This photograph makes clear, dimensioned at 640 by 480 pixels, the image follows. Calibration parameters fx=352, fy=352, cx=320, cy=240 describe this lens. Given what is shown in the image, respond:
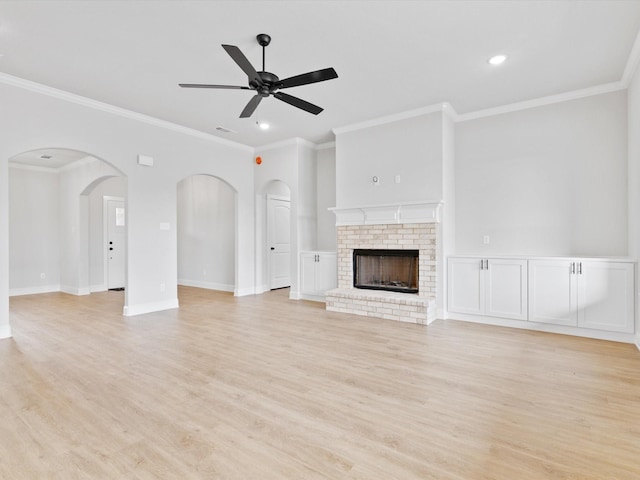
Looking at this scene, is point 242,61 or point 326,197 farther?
point 326,197

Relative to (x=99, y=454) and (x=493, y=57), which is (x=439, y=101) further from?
(x=99, y=454)

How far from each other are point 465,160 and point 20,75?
19.2 ft

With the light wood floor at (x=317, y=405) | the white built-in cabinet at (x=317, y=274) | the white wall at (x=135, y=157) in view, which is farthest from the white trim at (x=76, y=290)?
the white built-in cabinet at (x=317, y=274)

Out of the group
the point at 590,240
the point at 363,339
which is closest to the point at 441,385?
the point at 363,339

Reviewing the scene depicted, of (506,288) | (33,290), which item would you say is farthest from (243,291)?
(506,288)

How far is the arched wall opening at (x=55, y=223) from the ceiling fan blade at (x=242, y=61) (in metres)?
5.16

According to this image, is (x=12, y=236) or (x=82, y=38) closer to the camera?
(x=82, y=38)

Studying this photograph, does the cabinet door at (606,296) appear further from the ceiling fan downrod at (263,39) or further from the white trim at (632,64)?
the ceiling fan downrod at (263,39)

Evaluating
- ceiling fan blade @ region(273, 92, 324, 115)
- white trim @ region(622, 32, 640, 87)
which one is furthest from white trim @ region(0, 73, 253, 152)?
white trim @ region(622, 32, 640, 87)

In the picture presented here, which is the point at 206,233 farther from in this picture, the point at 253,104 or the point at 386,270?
the point at 253,104

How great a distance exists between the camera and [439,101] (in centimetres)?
486

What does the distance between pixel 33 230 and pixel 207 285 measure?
383 cm

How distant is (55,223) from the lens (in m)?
7.93

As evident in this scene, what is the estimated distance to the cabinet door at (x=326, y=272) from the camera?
625 cm
